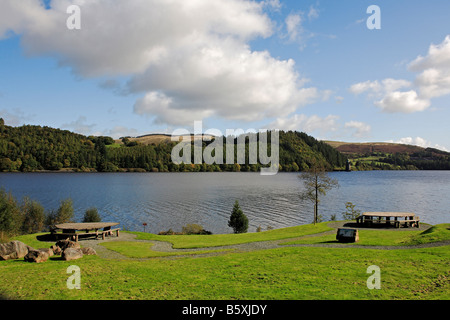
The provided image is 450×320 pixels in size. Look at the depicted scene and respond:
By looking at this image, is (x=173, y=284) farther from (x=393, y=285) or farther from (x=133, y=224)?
(x=133, y=224)

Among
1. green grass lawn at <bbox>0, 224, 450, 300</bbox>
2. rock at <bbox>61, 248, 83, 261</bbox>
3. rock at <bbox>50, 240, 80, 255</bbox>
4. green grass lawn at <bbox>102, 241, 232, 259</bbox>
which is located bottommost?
green grass lawn at <bbox>102, 241, 232, 259</bbox>

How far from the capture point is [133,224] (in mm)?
71062

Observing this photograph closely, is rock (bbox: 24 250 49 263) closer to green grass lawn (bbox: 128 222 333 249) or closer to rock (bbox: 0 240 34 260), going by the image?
rock (bbox: 0 240 34 260)

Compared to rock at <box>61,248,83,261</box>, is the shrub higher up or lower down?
lower down

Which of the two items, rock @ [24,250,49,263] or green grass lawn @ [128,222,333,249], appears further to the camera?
green grass lawn @ [128,222,333,249]

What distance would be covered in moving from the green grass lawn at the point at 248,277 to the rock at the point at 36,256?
0.56 m

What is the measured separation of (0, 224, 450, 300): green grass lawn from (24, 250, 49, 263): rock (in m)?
0.56

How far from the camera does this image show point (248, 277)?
58.9ft

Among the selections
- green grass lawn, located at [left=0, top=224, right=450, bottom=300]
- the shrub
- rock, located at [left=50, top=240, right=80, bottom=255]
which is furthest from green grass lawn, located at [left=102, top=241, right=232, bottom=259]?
the shrub

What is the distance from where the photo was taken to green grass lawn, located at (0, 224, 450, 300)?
1490cm

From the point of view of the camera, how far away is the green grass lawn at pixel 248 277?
1490 centimetres

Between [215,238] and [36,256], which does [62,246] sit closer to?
[36,256]
